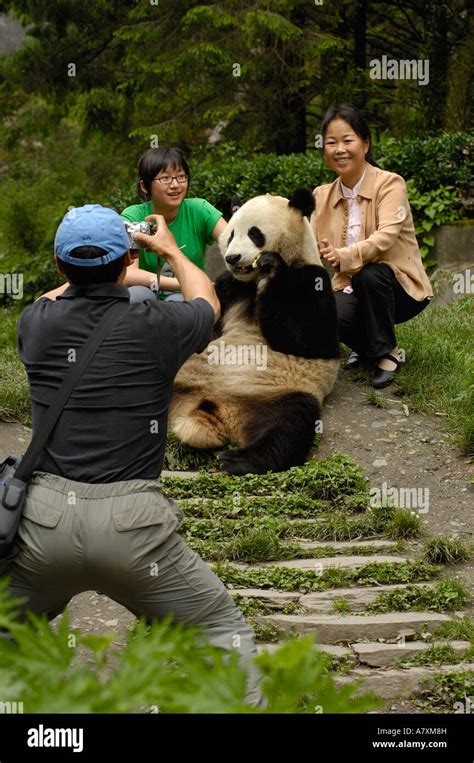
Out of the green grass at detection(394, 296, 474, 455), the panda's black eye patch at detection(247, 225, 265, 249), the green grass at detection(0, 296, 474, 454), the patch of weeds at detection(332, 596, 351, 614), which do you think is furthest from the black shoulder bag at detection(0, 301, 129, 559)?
the green grass at detection(394, 296, 474, 455)

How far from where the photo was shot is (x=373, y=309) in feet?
19.3

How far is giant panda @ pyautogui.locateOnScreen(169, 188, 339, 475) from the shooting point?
535 centimetres

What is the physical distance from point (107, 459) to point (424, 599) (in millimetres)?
1910

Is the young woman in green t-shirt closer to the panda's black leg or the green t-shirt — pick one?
the green t-shirt

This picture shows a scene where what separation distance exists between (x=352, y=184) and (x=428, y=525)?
2.21 m

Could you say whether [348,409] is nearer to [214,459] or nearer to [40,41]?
[214,459]

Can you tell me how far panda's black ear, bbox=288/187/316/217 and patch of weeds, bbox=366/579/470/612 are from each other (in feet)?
7.46

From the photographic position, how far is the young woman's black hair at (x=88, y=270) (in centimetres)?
278

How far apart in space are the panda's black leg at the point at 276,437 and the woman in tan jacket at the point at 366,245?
31.9 inches

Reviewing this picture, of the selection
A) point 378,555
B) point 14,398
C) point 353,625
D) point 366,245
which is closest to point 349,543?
point 378,555

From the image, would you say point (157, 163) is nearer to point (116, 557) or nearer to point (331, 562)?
point (331, 562)

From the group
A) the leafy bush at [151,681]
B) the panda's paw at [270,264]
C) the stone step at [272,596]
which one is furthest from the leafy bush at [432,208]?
the leafy bush at [151,681]

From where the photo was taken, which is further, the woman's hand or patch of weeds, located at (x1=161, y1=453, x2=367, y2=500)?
the woman's hand

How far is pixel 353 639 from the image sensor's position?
391 cm
